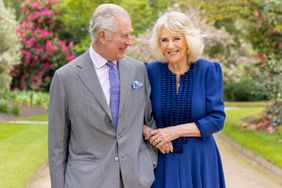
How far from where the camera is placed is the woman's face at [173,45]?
3.50 m

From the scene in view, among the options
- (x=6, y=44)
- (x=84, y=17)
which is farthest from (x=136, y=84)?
(x=84, y=17)

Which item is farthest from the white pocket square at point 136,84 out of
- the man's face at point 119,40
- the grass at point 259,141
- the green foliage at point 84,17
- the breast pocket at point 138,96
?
the green foliage at point 84,17

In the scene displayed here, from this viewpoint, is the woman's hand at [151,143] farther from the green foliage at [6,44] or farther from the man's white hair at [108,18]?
the green foliage at [6,44]

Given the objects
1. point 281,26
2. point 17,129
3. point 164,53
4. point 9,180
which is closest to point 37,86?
point 17,129

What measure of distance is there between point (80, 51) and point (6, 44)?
6492 mm

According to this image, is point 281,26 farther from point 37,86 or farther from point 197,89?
point 37,86

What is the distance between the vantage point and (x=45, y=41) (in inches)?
906

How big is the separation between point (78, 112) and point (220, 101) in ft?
2.98

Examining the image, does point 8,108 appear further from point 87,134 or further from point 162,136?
point 87,134

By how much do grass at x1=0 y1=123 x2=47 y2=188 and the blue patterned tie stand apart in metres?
3.96

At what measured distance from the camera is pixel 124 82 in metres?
3.30

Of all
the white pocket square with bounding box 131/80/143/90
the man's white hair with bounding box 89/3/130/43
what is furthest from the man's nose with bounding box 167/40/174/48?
the man's white hair with bounding box 89/3/130/43

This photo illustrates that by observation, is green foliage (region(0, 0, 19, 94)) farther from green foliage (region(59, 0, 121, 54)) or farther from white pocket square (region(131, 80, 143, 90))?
white pocket square (region(131, 80, 143, 90))

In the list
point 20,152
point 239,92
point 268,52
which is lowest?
point 239,92
